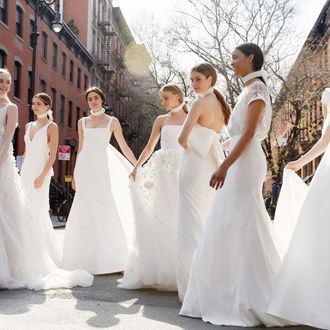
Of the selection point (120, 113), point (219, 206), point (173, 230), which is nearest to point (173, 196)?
point (173, 230)

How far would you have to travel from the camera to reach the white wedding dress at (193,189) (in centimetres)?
548

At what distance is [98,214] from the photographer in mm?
7664

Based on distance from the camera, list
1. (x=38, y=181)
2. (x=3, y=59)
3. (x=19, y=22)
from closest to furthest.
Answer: (x=38, y=181)
(x=3, y=59)
(x=19, y=22)

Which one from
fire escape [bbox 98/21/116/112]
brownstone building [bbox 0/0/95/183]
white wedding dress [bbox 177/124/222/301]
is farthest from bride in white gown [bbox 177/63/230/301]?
fire escape [bbox 98/21/116/112]

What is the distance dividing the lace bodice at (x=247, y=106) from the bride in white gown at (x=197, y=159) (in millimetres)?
690

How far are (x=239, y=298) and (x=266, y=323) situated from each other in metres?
0.28

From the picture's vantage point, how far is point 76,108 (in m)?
42.9

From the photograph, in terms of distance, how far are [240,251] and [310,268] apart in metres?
0.59

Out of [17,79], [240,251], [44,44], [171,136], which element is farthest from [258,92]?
[44,44]

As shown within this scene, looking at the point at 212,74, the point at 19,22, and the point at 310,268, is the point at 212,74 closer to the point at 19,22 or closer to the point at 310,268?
the point at 310,268

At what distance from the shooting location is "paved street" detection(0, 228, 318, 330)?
4379mm

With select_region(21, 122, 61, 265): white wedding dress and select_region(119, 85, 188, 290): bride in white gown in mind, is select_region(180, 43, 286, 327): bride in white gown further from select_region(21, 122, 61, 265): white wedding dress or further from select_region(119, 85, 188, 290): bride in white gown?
select_region(21, 122, 61, 265): white wedding dress

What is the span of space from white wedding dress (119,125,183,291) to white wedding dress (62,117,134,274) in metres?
1.08

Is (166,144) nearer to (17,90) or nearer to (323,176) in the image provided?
(323,176)
